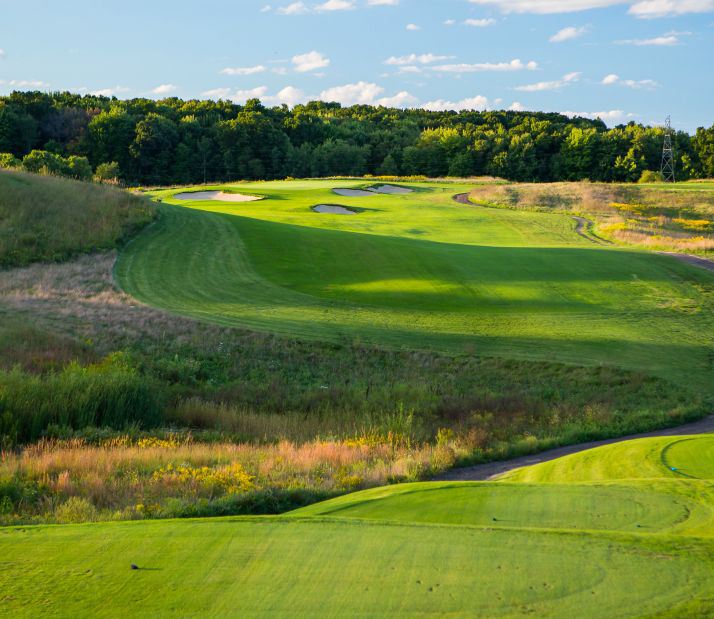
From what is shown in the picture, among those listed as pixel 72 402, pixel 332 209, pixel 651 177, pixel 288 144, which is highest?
pixel 288 144

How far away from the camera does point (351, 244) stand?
111ft

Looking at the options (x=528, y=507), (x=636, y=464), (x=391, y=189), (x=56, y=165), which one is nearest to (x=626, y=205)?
(x=391, y=189)

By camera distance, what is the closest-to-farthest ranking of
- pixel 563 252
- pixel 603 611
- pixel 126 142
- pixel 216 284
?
1. pixel 603 611
2. pixel 216 284
3. pixel 563 252
4. pixel 126 142

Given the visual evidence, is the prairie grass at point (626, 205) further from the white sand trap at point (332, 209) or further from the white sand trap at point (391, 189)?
the white sand trap at point (332, 209)

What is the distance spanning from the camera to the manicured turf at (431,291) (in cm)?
2175

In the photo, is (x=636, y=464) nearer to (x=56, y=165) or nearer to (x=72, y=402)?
(x=72, y=402)

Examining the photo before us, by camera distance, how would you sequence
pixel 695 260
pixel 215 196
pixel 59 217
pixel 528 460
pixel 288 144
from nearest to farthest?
pixel 528 460 < pixel 695 260 < pixel 59 217 < pixel 215 196 < pixel 288 144

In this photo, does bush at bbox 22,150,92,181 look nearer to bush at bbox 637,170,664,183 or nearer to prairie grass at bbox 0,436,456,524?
prairie grass at bbox 0,436,456,524

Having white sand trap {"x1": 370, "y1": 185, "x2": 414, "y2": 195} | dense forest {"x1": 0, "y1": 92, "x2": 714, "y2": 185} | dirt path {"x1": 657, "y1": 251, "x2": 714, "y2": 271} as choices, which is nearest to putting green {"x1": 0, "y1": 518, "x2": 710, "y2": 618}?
dirt path {"x1": 657, "y1": 251, "x2": 714, "y2": 271}

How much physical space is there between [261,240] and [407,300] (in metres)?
11.2

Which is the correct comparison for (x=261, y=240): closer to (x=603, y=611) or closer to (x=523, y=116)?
(x=603, y=611)

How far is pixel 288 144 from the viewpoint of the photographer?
9750 centimetres

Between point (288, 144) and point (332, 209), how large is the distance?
4438 cm

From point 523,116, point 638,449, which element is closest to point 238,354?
point 638,449
